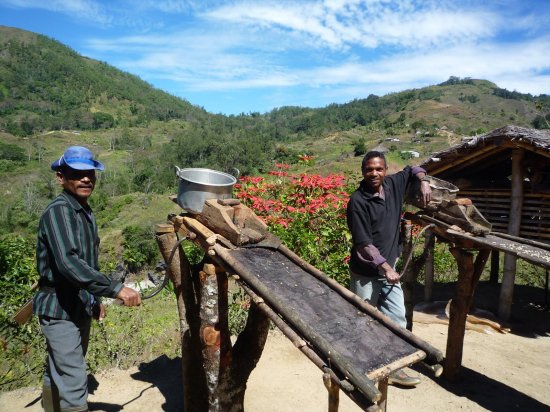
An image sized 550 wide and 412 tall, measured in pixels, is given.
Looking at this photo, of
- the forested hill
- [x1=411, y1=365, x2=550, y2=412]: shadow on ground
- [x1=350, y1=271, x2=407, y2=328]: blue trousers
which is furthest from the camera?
the forested hill

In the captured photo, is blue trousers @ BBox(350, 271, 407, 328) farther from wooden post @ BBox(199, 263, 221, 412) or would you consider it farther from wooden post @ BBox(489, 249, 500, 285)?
wooden post @ BBox(489, 249, 500, 285)

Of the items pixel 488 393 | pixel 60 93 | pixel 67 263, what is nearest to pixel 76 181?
pixel 67 263

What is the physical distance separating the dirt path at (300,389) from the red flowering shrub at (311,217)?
1.44 metres

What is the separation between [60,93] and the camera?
368 ft

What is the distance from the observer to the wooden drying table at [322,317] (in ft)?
5.27

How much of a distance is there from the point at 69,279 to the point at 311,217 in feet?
13.6

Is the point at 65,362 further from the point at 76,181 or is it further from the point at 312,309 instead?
the point at 312,309

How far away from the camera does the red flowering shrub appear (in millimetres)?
5727

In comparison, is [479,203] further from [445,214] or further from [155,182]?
[155,182]

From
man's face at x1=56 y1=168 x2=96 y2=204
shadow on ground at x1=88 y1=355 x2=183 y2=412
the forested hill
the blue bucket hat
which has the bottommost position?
shadow on ground at x1=88 y1=355 x2=183 y2=412

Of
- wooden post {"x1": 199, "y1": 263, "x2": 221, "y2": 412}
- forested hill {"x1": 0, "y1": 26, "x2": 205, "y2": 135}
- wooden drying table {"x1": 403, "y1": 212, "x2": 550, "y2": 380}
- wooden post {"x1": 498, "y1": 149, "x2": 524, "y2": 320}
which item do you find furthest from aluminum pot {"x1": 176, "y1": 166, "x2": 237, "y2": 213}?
forested hill {"x1": 0, "y1": 26, "x2": 205, "y2": 135}

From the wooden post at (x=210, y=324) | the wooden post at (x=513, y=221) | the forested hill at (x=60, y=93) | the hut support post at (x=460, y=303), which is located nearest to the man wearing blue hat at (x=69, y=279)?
the wooden post at (x=210, y=324)

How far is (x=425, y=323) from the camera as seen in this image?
6.30 m

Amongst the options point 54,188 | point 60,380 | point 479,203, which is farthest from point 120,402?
point 54,188
